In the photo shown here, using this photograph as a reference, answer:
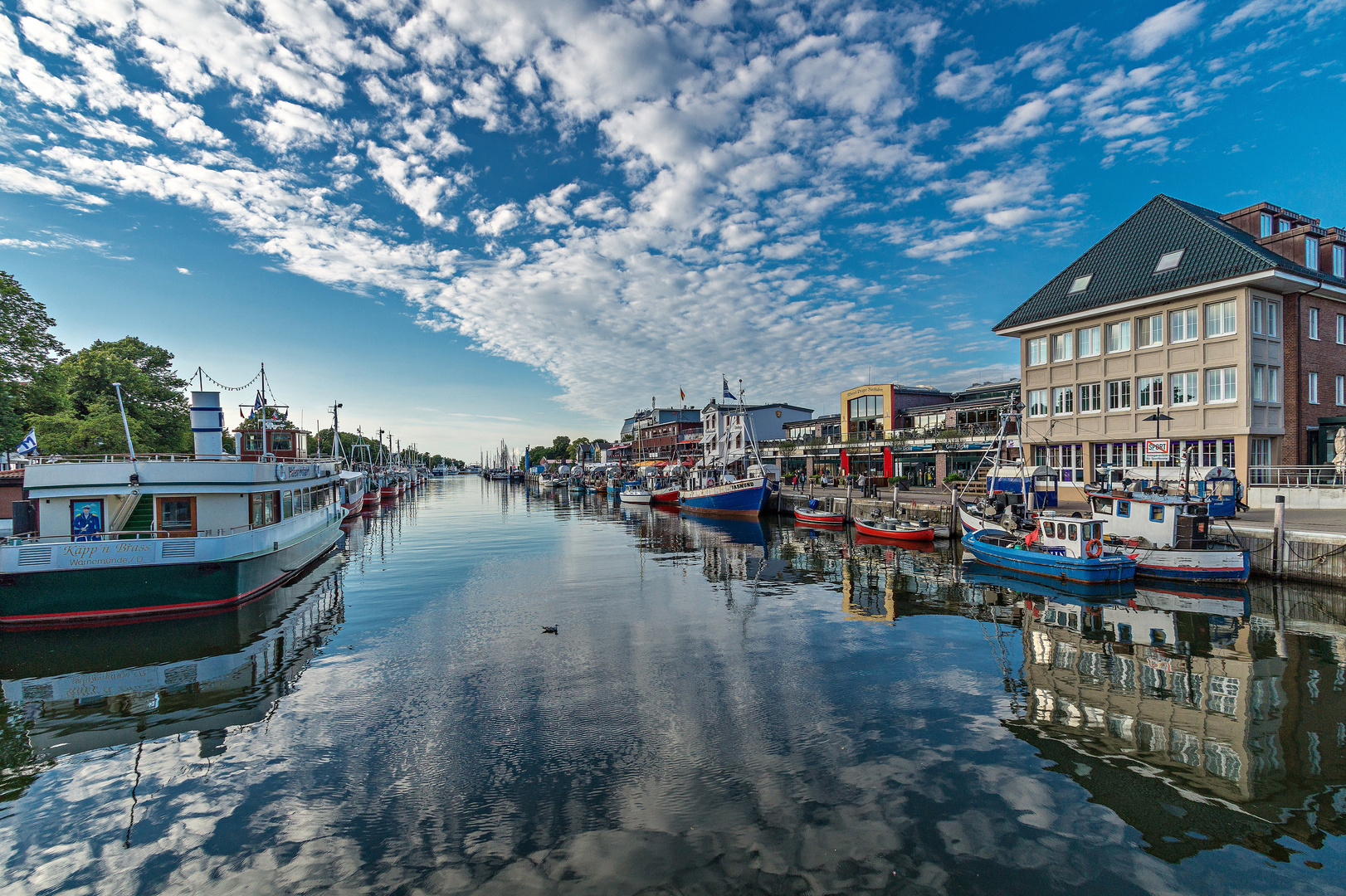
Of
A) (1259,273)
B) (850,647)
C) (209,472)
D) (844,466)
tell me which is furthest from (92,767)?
(844,466)

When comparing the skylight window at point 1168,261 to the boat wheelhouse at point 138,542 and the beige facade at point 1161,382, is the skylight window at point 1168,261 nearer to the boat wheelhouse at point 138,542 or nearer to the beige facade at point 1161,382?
the beige facade at point 1161,382

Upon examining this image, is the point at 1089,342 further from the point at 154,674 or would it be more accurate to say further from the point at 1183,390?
the point at 154,674

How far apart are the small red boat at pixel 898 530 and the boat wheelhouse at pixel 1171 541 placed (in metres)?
10.4

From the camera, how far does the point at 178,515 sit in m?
21.1

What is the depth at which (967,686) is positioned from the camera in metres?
13.4

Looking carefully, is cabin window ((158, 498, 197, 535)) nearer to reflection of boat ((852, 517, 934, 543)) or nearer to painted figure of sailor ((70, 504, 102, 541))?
painted figure of sailor ((70, 504, 102, 541))

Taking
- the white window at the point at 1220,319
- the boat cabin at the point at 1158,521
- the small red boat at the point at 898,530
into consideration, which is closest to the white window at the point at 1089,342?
the white window at the point at 1220,319

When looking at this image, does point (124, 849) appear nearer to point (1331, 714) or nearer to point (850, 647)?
point (850, 647)

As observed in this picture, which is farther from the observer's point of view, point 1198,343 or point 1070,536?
point 1198,343

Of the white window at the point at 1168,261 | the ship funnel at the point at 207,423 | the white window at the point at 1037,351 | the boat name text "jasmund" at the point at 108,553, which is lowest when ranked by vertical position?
the boat name text "jasmund" at the point at 108,553

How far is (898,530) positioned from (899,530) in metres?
0.07

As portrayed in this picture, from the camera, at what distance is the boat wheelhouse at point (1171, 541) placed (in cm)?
2258

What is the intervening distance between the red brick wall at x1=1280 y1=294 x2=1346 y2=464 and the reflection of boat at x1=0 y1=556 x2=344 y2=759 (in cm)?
4849

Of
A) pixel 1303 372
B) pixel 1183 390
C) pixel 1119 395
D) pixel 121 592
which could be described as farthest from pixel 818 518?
pixel 121 592
